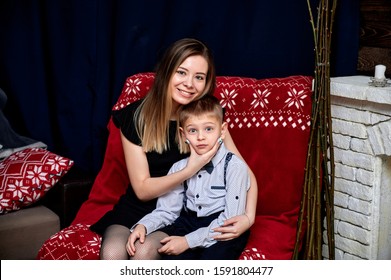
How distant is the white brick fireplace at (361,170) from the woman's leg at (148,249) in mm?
894

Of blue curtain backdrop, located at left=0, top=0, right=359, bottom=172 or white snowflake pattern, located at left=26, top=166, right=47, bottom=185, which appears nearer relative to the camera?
white snowflake pattern, located at left=26, top=166, right=47, bottom=185

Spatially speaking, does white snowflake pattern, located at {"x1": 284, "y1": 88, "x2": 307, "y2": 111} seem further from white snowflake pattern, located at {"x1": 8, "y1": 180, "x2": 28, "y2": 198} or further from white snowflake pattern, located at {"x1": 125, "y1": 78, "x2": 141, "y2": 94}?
white snowflake pattern, located at {"x1": 8, "y1": 180, "x2": 28, "y2": 198}

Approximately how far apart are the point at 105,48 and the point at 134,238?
1.04m

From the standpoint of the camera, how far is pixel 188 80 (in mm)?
2195

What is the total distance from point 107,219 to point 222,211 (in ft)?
1.36

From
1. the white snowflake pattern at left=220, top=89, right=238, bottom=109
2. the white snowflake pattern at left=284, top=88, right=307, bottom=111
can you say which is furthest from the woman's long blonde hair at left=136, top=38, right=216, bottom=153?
the white snowflake pattern at left=284, top=88, right=307, bottom=111

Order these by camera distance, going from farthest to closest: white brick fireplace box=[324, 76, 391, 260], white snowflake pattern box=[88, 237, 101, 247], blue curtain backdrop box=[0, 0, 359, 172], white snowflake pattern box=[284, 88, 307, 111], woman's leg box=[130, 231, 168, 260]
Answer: blue curtain backdrop box=[0, 0, 359, 172]
white snowflake pattern box=[284, 88, 307, 111]
white brick fireplace box=[324, 76, 391, 260]
white snowflake pattern box=[88, 237, 101, 247]
woman's leg box=[130, 231, 168, 260]

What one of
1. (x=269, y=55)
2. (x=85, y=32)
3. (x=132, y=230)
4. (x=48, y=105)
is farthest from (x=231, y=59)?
(x=132, y=230)

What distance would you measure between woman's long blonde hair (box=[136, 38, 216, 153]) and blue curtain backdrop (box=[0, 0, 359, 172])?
0.59 meters

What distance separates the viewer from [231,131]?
99.5 inches

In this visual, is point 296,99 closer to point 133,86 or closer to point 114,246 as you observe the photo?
point 133,86

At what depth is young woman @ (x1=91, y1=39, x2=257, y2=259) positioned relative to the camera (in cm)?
218
